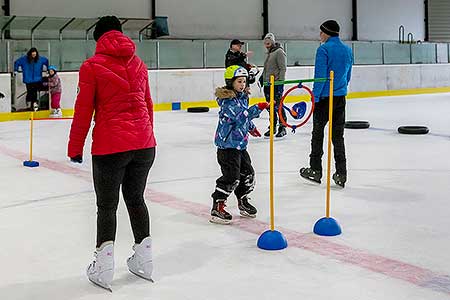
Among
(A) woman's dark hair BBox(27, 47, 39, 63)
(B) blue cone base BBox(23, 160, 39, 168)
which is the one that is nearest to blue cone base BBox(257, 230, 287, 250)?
(B) blue cone base BBox(23, 160, 39, 168)

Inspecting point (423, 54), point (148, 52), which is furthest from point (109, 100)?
point (423, 54)

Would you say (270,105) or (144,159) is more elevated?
(270,105)

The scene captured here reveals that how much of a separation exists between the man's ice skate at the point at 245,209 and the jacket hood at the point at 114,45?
2033 millimetres

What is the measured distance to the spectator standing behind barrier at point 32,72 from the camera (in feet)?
48.9

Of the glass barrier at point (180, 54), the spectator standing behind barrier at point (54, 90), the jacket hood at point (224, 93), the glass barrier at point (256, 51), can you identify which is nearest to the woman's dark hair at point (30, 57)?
the spectator standing behind barrier at point (54, 90)

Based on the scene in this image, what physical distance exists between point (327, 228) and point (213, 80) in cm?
1376

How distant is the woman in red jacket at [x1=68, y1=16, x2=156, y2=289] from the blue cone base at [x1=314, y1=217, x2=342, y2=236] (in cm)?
150

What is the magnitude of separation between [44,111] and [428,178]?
10663 millimetres

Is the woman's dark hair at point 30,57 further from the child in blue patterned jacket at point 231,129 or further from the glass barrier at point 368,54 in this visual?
the child in blue patterned jacket at point 231,129

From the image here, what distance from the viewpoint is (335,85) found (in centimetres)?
627

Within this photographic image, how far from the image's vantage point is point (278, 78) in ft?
33.7

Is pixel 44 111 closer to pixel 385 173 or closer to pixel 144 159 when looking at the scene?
pixel 385 173

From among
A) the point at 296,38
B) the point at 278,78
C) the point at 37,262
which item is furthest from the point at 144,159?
the point at 296,38

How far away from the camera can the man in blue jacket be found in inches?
246
